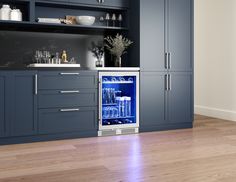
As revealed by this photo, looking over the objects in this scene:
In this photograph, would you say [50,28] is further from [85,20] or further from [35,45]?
[85,20]

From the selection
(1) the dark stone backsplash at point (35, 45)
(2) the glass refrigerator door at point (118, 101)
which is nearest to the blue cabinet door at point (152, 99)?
(2) the glass refrigerator door at point (118, 101)

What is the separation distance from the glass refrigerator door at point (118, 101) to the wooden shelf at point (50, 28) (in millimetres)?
735

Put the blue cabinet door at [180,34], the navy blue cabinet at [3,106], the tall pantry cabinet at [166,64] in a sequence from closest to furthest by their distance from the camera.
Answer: the navy blue cabinet at [3,106], the tall pantry cabinet at [166,64], the blue cabinet door at [180,34]

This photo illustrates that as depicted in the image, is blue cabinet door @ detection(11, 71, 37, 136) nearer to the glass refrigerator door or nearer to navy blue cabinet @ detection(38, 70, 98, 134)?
navy blue cabinet @ detection(38, 70, 98, 134)

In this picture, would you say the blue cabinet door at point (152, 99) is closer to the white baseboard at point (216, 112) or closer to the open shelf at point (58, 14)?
the open shelf at point (58, 14)

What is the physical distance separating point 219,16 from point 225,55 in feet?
2.15

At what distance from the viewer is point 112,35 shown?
4.72m

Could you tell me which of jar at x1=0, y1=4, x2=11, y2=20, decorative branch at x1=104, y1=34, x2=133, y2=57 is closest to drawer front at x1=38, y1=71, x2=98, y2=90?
decorative branch at x1=104, y1=34, x2=133, y2=57

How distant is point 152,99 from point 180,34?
958mm

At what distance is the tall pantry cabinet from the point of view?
4258 millimetres

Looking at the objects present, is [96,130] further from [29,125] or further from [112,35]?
[112,35]

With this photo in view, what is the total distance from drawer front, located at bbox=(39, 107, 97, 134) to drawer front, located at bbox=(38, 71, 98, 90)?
10.5 inches

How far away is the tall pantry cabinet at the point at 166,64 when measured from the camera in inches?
168

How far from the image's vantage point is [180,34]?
176 inches
